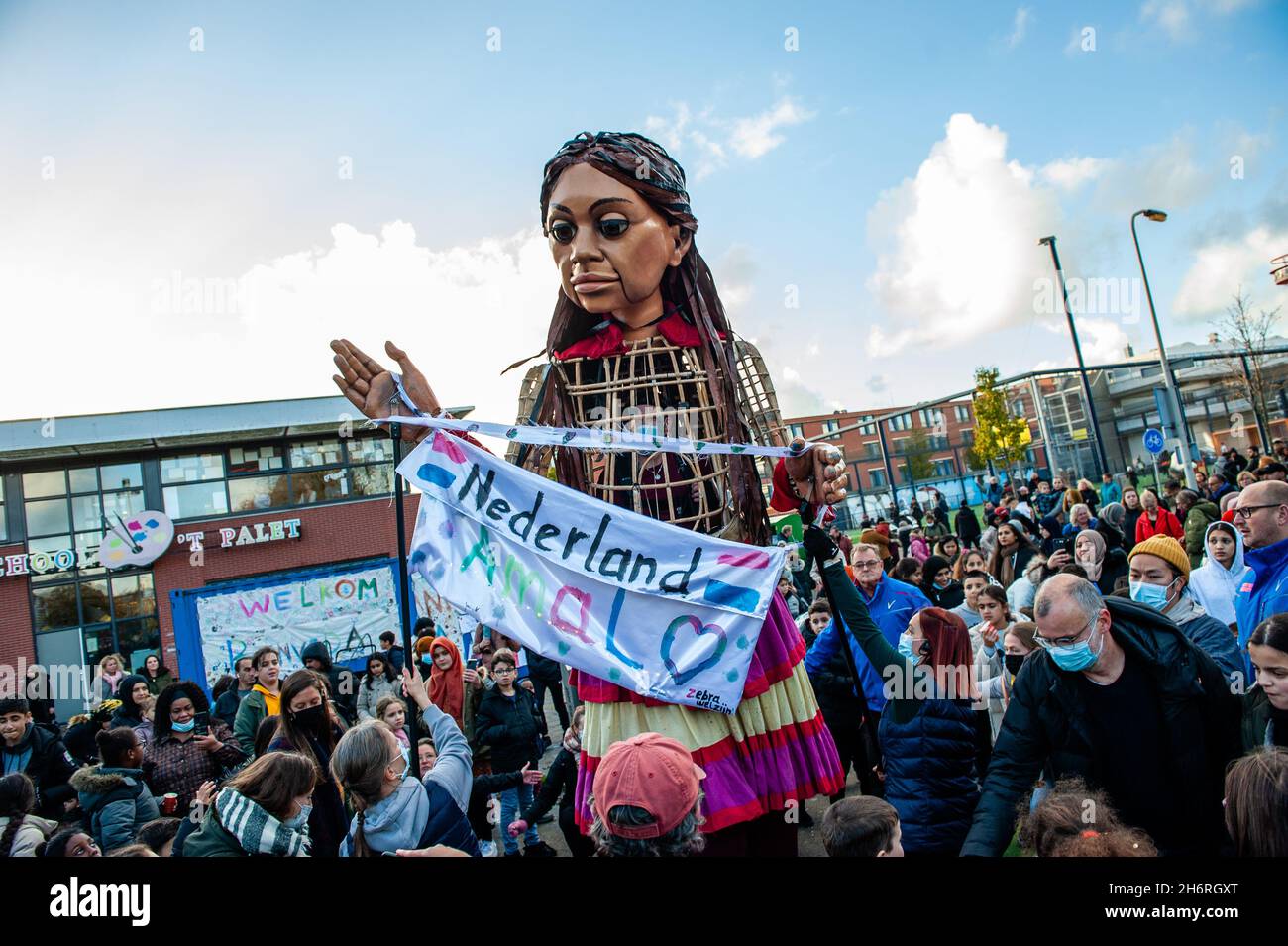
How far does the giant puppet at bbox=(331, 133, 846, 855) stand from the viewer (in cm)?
299

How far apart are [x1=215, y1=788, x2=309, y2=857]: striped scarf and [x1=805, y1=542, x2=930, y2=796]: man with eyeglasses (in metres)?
2.83

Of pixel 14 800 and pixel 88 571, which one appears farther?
pixel 88 571

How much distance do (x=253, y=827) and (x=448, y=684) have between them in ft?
11.7

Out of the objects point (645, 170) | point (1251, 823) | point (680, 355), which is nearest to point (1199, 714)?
point (1251, 823)

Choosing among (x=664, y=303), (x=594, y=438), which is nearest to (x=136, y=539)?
(x=664, y=303)

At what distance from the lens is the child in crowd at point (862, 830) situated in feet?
8.04

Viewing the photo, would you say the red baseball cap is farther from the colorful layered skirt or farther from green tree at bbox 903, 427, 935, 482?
green tree at bbox 903, 427, 935, 482

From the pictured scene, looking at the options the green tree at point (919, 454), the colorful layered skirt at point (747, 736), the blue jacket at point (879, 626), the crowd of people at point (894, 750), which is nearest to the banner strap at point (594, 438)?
the crowd of people at point (894, 750)

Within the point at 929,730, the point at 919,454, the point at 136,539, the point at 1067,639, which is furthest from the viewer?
the point at 919,454

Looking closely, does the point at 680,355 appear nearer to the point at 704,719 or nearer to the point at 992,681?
the point at 704,719

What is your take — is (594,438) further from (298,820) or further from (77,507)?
(77,507)

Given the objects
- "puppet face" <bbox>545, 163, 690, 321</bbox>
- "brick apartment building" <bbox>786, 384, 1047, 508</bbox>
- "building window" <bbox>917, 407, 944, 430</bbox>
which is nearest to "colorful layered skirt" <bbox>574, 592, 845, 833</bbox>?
"puppet face" <bbox>545, 163, 690, 321</bbox>

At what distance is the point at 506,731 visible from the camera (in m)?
6.20
